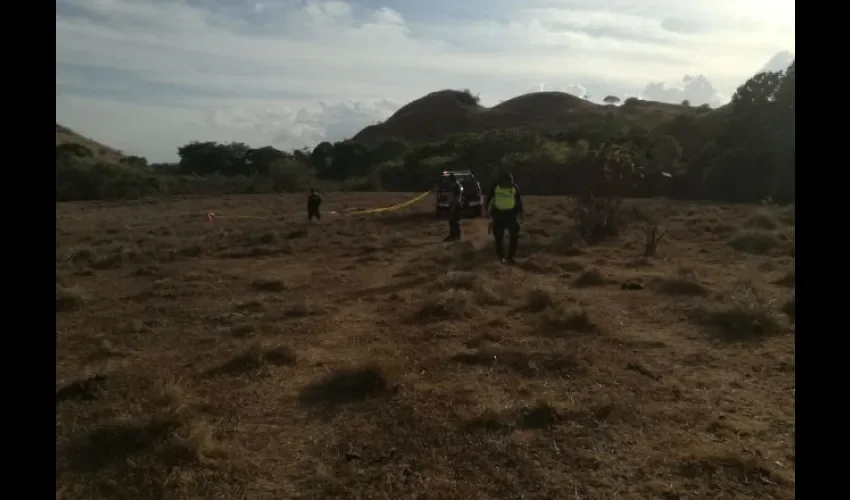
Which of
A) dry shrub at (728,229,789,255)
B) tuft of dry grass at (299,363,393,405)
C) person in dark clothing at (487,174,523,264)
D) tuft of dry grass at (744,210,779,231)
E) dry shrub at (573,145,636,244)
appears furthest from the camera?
tuft of dry grass at (744,210,779,231)

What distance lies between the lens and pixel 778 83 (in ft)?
129

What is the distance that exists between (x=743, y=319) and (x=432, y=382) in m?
4.29

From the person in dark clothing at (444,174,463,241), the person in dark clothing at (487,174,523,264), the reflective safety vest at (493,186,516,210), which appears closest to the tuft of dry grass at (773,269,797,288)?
the person in dark clothing at (487,174,523,264)

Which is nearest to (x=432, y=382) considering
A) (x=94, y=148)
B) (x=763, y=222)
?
(x=763, y=222)

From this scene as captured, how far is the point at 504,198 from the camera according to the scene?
1229 centimetres

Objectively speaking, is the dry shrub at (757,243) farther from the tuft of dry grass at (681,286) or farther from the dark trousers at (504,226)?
the dark trousers at (504,226)

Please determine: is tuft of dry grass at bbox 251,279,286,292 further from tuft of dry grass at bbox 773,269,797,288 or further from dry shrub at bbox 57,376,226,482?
tuft of dry grass at bbox 773,269,797,288

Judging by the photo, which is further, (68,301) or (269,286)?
(269,286)

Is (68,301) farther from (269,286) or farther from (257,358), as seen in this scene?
(257,358)

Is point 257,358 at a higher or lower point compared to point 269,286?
lower

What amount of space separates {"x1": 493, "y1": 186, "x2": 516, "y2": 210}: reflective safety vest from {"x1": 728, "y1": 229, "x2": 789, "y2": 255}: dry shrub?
6.69m

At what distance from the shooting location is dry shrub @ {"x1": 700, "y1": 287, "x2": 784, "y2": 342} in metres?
7.75

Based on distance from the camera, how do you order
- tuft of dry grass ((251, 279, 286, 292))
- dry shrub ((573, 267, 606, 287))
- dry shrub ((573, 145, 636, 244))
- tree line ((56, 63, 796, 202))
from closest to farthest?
dry shrub ((573, 267, 606, 287)) → tuft of dry grass ((251, 279, 286, 292)) → dry shrub ((573, 145, 636, 244)) → tree line ((56, 63, 796, 202))
